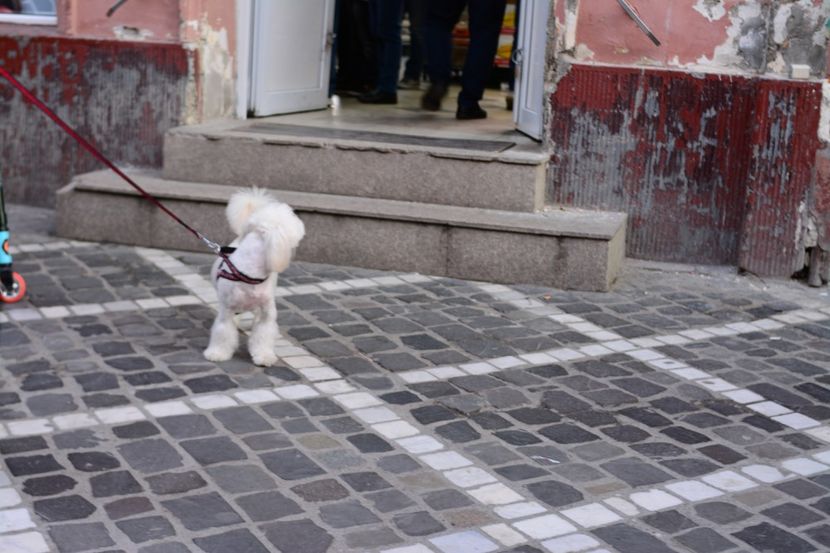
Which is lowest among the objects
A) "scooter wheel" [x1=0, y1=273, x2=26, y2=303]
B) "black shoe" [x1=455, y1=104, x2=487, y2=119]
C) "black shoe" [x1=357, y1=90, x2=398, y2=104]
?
"scooter wheel" [x1=0, y1=273, x2=26, y2=303]

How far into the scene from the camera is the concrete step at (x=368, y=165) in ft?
24.2

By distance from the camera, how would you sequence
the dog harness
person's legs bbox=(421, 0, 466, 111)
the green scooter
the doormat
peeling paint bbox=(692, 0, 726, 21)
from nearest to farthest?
the dog harness
the green scooter
peeling paint bbox=(692, 0, 726, 21)
the doormat
person's legs bbox=(421, 0, 466, 111)

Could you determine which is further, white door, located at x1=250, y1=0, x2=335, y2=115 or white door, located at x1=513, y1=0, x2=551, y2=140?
white door, located at x1=250, y1=0, x2=335, y2=115

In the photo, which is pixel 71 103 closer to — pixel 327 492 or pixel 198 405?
pixel 198 405

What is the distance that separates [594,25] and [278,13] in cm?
250

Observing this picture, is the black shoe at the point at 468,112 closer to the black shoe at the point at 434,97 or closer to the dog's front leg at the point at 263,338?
the black shoe at the point at 434,97

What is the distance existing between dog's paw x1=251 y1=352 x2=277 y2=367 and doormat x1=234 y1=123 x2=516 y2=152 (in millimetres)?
2635

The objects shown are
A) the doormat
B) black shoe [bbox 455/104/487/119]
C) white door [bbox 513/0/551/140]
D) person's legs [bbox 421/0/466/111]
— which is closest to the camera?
the doormat

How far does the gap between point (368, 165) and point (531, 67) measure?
4.81 ft

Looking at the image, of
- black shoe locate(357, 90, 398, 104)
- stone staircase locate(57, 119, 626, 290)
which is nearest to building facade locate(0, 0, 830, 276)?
stone staircase locate(57, 119, 626, 290)

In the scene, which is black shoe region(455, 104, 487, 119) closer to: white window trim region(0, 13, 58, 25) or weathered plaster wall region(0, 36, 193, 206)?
weathered plaster wall region(0, 36, 193, 206)

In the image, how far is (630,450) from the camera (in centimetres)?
468

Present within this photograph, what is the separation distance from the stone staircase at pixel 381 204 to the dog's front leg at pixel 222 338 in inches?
73.3

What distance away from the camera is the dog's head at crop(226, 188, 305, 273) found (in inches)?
198
